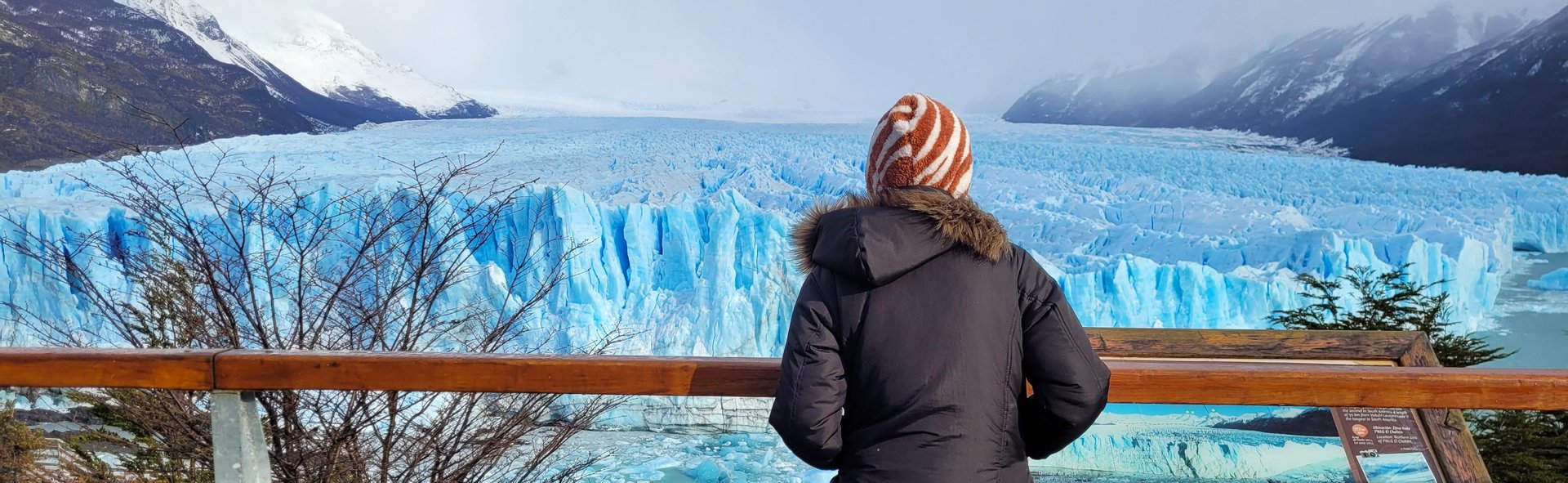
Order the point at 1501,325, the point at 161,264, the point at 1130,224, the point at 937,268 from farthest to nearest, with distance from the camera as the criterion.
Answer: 1. the point at 1130,224
2. the point at 1501,325
3. the point at 161,264
4. the point at 937,268

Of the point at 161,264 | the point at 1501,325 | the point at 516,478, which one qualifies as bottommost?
the point at 516,478

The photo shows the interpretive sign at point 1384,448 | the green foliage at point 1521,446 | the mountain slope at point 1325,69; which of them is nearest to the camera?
the interpretive sign at point 1384,448

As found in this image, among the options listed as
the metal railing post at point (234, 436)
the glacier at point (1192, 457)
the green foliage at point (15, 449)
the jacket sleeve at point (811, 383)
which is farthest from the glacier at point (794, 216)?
the jacket sleeve at point (811, 383)

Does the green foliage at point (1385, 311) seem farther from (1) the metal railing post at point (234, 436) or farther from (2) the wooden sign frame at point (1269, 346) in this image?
(1) the metal railing post at point (234, 436)

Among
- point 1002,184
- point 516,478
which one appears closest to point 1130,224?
point 1002,184

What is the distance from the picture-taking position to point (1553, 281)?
4.54 meters

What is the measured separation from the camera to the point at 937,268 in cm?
104

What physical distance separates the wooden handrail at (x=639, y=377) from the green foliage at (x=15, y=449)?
1.18 meters

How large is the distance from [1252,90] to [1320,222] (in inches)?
34.9

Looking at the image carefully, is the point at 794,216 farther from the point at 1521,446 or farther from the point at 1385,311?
the point at 1521,446

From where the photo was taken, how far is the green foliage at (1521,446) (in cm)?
378

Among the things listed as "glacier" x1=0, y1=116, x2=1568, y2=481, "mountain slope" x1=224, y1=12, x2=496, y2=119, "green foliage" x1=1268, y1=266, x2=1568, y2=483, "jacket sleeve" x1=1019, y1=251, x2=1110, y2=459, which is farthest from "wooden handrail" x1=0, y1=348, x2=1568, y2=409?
"mountain slope" x1=224, y1=12, x2=496, y2=119

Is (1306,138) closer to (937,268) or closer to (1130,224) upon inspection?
(1130,224)

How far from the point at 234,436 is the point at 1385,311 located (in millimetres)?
4817
